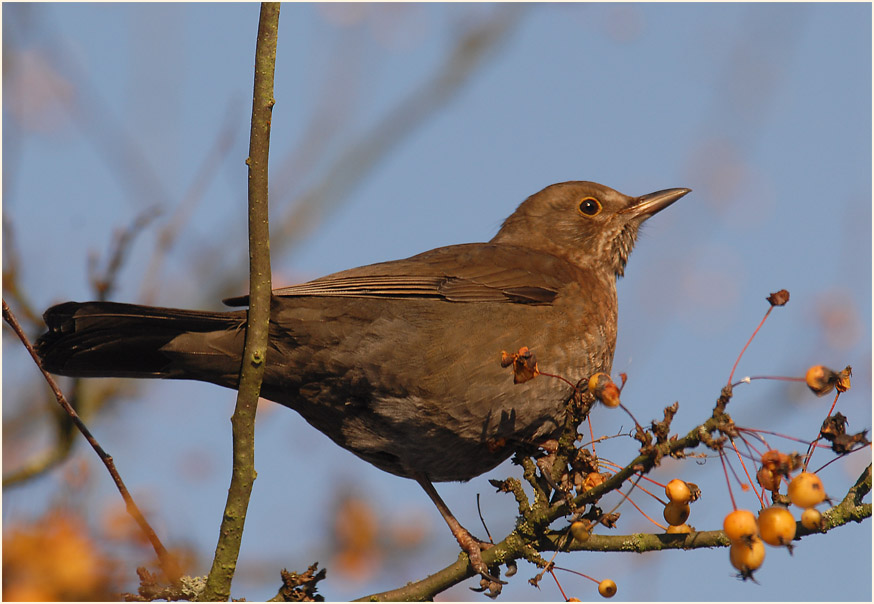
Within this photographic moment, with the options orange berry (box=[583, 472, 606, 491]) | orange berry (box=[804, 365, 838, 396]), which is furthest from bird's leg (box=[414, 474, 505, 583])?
orange berry (box=[804, 365, 838, 396])

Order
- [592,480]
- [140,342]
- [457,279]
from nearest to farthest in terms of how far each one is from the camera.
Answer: [592,480] → [140,342] → [457,279]

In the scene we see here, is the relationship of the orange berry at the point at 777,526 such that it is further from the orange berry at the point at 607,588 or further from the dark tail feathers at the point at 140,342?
the dark tail feathers at the point at 140,342

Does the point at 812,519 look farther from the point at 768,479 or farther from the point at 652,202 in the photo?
the point at 652,202

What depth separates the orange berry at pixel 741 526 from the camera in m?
3.15

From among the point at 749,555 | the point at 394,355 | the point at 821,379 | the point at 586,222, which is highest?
the point at 586,222

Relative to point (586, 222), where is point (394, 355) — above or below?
below

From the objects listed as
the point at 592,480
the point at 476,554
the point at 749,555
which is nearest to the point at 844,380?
the point at 749,555

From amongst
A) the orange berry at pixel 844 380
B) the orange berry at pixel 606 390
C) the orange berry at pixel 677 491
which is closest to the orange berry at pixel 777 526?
the orange berry at pixel 677 491

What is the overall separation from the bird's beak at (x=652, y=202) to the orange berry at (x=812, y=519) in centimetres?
360

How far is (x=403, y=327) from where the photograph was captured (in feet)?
16.4

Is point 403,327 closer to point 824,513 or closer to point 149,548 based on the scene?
point 149,548

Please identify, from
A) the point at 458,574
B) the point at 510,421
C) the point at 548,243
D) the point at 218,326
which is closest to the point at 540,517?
the point at 458,574

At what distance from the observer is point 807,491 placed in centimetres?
311

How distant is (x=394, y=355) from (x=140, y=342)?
54.3 inches
